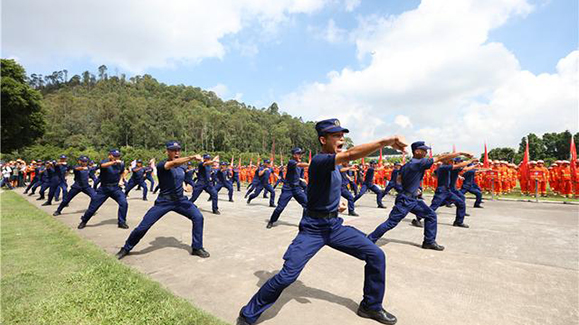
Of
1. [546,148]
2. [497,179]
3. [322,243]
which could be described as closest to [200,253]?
[322,243]

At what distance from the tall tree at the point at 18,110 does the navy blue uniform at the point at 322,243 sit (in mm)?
31705

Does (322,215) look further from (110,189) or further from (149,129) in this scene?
(149,129)

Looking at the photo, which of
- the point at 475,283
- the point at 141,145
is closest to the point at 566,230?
the point at 475,283

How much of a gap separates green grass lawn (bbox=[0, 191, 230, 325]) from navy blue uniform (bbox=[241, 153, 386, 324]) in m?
0.65

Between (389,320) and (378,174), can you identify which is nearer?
(389,320)

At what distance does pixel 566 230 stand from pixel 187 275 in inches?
357

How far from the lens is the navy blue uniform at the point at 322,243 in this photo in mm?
2973

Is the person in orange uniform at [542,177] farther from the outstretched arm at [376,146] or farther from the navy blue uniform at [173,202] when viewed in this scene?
the navy blue uniform at [173,202]

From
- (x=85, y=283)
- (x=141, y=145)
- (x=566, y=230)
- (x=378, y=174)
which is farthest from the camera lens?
(x=141, y=145)

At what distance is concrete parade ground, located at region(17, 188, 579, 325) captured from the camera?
328 centimetres

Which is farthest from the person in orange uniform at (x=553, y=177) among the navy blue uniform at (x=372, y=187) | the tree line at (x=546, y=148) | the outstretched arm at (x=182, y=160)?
the tree line at (x=546, y=148)

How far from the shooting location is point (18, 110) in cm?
2497

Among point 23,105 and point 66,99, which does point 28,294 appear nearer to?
point 23,105

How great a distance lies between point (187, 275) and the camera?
4371 millimetres
